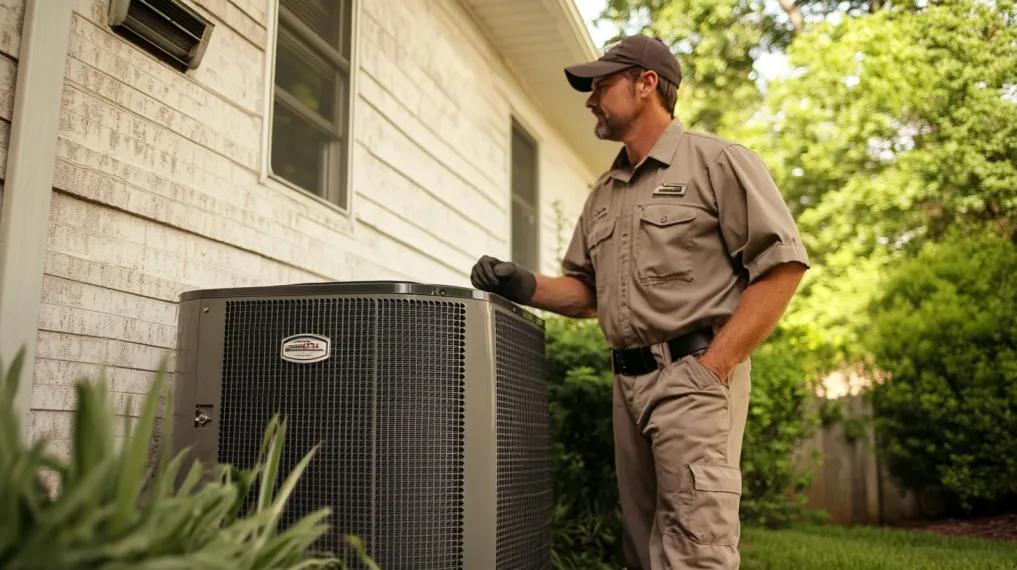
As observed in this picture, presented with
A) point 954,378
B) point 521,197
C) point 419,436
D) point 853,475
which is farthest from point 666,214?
point 853,475

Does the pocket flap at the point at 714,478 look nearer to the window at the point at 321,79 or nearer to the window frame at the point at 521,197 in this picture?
the window at the point at 321,79

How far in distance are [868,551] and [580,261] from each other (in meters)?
2.71

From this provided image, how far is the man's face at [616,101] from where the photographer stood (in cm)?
261

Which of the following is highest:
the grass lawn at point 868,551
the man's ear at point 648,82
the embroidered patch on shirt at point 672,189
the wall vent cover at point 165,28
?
the wall vent cover at point 165,28

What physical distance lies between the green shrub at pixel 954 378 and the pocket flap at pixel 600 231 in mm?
4162

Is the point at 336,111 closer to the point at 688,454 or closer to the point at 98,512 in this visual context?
the point at 688,454

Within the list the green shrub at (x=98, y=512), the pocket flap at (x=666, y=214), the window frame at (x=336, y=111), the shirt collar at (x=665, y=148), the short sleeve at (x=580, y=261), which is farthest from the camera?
the window frame at (x=336, y=111)

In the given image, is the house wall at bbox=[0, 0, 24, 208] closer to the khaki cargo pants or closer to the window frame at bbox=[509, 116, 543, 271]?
the khaki cargo pants

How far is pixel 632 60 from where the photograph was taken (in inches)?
101

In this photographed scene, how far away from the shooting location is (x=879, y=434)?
6.61 meters

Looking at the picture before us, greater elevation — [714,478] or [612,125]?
[612,125]

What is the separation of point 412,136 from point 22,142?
8.03 ft

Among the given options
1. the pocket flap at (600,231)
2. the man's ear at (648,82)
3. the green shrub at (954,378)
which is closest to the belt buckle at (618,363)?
the pocket flap at (600,231)

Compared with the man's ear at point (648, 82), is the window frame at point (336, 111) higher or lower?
higher
